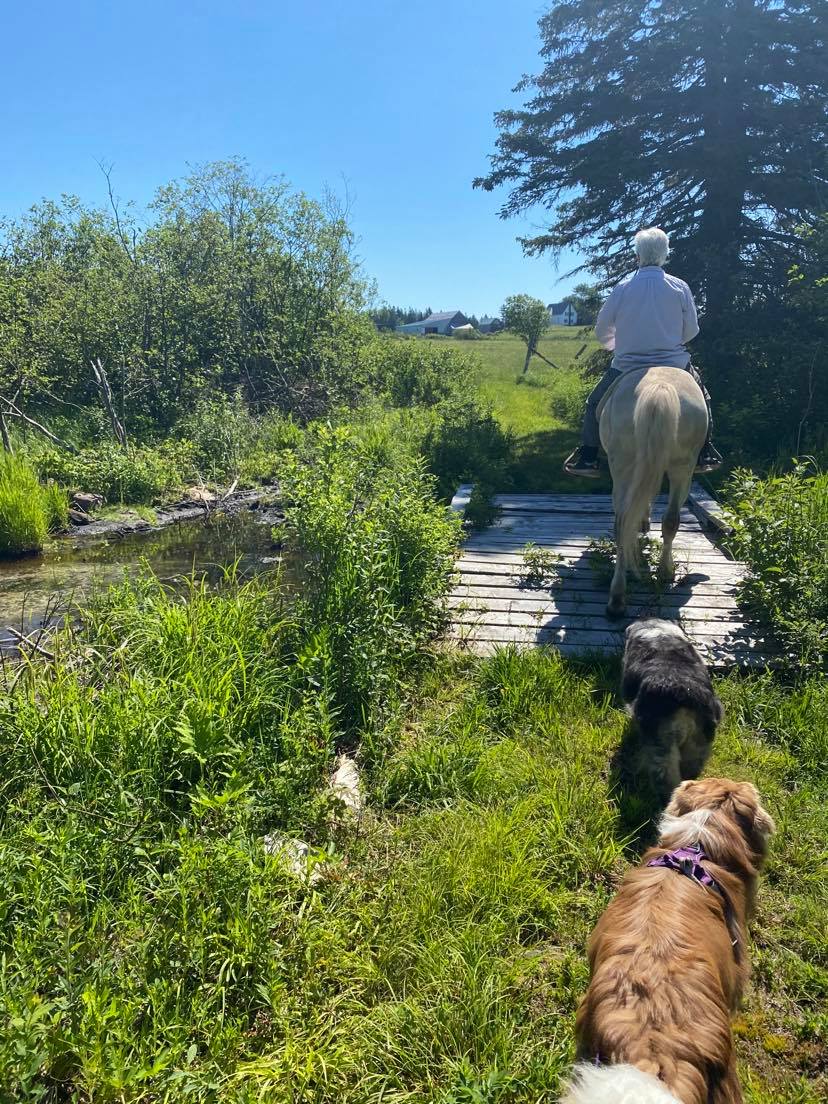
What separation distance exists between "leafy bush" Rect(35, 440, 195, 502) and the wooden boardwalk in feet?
22.4

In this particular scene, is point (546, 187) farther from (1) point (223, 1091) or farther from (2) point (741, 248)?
(1) point (223, 1091)

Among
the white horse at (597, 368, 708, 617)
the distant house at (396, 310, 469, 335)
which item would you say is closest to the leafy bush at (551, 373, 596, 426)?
the white horse at (597, 368, 708, 617)

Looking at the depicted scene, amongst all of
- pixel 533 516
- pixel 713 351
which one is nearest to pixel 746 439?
pixel 713 351

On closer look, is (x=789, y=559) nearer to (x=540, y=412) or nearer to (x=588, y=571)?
(x=588, y=571)

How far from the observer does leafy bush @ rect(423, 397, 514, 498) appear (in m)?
9.41

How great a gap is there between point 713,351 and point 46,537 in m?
11.0

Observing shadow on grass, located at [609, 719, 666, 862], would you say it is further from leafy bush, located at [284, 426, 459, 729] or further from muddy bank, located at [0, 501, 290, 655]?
muddy bank, located at [0, 501, 290, 655]

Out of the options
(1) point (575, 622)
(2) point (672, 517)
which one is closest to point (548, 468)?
(2) point (672, 517)

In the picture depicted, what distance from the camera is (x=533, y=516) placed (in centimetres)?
799

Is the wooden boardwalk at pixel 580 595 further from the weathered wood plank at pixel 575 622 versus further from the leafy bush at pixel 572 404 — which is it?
the leafy bush at pixel 572 404

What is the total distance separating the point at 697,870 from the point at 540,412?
16135 millimetres

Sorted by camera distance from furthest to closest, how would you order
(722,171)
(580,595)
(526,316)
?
(526,316) < (722,171) < (580,595)

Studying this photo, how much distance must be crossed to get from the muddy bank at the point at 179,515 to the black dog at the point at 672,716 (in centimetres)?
792

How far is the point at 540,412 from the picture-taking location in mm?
17156
